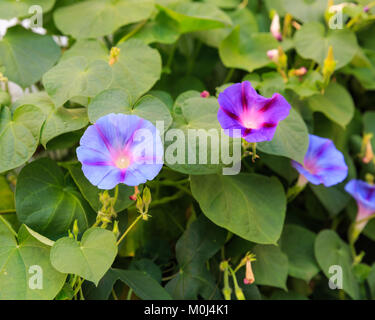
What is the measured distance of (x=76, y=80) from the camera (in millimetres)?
717

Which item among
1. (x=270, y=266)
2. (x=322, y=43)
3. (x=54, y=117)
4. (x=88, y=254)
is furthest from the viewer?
(x=322, y=43)

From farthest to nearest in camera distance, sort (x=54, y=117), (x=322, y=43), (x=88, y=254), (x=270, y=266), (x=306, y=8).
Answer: (x=306, y=8), (x=322, y=43), (x=270, y=266), (x=54, y=117), (x=88, y=254)

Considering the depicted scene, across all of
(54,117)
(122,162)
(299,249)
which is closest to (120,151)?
(122,162)

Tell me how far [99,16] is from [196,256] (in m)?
0.53

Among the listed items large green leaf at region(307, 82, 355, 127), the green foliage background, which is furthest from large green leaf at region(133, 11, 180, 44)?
large green leaf at region(307, 82, 355, 127)

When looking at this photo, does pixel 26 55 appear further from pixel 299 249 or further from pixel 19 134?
pixel 299 249

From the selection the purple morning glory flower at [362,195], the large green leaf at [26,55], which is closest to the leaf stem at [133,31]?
the large green leaf at [26,55]

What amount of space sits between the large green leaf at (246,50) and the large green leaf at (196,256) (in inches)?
13.8

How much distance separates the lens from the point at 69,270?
0.58m

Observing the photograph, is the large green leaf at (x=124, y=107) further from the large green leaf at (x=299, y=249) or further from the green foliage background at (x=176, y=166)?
the large green leaf at (x=299, y=249)

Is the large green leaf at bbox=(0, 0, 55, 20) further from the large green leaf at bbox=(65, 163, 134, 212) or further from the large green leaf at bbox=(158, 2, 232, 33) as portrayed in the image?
the large green leaf at bbox=(65, 163, 134, 212)

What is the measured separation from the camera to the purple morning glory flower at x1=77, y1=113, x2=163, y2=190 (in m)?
0.59

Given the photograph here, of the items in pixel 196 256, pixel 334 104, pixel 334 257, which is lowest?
pixel 334 257
